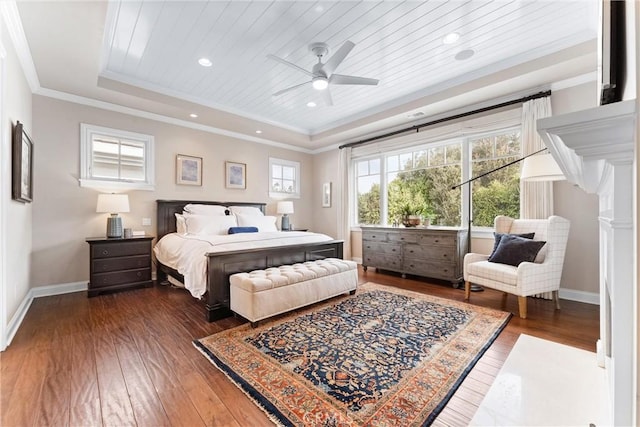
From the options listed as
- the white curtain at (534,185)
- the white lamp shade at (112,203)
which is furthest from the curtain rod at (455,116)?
the white lamp shade at (112,203)

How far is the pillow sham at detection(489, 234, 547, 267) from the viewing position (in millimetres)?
3156

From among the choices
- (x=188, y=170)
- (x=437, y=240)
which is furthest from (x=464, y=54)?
(x=188, y=170)

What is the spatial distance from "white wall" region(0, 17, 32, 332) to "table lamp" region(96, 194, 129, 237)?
73 cm

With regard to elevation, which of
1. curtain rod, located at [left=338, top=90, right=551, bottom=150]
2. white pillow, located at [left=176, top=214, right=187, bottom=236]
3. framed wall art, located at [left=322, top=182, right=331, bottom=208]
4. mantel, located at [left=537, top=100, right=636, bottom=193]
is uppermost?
curtain rod, located at [left=338, top=90, right=551, bottom=150]

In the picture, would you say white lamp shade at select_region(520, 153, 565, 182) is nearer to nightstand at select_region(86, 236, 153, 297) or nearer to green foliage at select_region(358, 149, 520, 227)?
green foliage at select_region(358, 149, 520, 227)

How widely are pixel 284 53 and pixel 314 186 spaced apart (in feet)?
13.2

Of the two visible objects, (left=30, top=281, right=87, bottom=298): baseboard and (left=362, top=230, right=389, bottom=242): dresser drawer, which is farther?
(left=362, top=230, right=389, bottom=242): dresser drawer

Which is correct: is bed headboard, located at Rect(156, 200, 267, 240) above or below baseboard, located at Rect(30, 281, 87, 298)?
above

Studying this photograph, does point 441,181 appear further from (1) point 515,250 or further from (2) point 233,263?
(2) point 233,263

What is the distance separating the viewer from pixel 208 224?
4.43m

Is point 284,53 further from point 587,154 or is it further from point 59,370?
point 59,370

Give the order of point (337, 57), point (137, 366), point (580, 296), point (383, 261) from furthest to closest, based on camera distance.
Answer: point (383, 261)
point (580, 296)
point (337, 57)
point (137, 366)

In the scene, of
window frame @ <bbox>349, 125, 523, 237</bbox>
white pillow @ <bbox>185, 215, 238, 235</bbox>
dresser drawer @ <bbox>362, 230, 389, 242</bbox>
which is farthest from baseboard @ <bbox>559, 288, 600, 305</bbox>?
white pillow @ <bbox>185, 215, 238, 235</bbox>

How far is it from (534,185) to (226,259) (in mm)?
3949
